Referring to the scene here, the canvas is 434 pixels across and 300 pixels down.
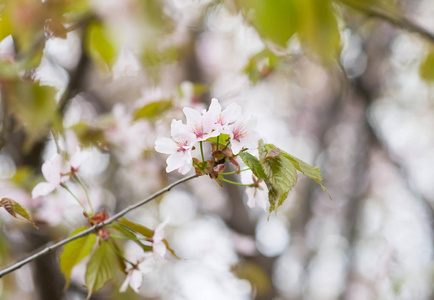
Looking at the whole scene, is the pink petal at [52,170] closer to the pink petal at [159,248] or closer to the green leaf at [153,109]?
the pink petal at [159,248]

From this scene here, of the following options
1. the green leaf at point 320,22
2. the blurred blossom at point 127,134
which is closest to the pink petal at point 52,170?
the green leaf at point 320,22

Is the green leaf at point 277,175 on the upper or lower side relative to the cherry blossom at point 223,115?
lower

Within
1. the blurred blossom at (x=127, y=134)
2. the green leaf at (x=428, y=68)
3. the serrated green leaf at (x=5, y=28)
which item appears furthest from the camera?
the blurred blossom at (x=127, y=134)

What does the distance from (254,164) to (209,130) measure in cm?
7

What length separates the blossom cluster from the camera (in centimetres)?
52

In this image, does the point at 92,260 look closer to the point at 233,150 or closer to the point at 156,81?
the point at 233,150

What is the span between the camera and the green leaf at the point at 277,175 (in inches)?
17.8

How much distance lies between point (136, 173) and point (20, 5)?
1378mm

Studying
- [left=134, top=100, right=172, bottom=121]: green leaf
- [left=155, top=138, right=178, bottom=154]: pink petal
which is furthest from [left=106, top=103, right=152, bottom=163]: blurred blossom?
[left=155, top=138, right=178, bottom=154]: pink petal

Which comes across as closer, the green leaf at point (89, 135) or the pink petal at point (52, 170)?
the pink petal at point (52, 170)

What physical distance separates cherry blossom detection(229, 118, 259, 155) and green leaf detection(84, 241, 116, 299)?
251mm

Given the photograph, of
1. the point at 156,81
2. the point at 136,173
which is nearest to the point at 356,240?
the point at 136,173

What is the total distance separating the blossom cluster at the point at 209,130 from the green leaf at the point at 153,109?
503 millimetres

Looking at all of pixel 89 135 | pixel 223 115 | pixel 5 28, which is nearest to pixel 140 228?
pixel 223 115
